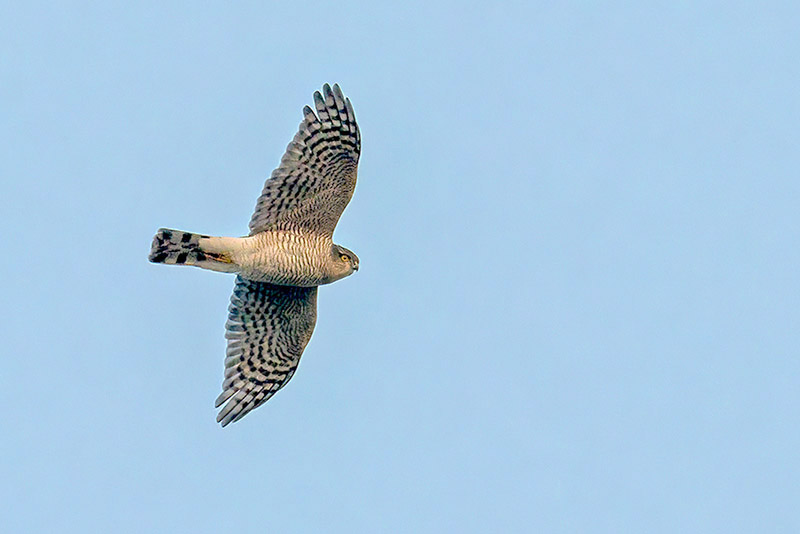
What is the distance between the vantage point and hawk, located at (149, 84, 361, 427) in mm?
19000

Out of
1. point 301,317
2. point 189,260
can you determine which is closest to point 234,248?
point 189,260

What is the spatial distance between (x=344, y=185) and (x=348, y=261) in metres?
1.25

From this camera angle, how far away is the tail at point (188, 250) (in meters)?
18.7

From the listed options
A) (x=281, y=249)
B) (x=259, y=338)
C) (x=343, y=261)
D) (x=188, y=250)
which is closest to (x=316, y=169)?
(x=281, y=249)

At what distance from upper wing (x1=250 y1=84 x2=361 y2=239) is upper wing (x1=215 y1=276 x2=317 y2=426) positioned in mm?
1376

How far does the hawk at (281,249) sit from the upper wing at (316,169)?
13mm

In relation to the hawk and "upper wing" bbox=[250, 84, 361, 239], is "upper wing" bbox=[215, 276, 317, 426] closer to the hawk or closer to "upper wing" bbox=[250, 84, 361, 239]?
the hawk

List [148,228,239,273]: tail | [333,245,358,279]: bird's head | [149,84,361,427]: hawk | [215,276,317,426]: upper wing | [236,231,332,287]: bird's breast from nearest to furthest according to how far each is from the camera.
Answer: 1. [148,228,239,273]: tail
2. [149,84,361,427]: hawk
3. [236,231,332,287]: bird's breast
4. [333,245,358,279]: bird's head
5. [215,276,317,426]: upper wing

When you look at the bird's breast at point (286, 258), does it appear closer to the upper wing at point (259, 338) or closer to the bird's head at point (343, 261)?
the bird's head at point (343, 261)

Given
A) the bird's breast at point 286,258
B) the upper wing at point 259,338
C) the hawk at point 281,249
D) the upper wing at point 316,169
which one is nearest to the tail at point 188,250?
the hawk at point 281,249

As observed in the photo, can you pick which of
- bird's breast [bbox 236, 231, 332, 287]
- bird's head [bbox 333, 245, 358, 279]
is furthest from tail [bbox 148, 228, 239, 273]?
bird's head [bbox 333, 245, 358, 279]

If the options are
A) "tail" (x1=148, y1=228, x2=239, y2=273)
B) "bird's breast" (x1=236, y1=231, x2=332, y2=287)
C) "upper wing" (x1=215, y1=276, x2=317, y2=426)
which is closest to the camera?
"tail" (x1=148, y1=228, x2=239, y2=273)

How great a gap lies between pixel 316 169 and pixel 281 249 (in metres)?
1.16

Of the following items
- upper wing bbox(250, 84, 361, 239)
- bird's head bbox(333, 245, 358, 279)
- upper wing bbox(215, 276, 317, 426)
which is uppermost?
upper wing bbox(250, 84, 361, 239)
